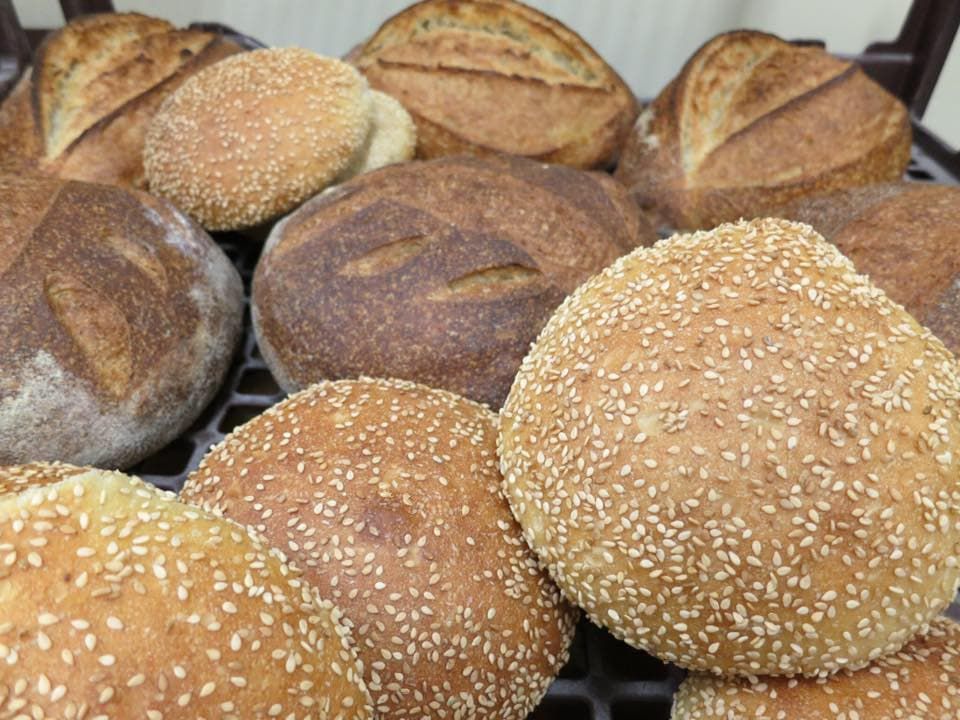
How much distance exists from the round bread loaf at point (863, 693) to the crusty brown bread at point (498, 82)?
1572mm

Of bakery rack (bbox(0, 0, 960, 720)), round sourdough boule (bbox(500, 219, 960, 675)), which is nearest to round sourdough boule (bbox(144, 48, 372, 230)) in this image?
bakery rack (bbox(0, 0, 960, 720))

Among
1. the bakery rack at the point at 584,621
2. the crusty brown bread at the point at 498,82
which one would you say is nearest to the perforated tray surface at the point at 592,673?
the bakery rack at the point at 584,621

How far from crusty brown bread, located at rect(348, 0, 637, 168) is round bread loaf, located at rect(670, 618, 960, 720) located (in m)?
1.57

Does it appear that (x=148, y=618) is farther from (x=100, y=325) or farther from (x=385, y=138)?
(x=385, y=138)

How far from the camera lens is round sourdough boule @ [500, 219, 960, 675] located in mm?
947

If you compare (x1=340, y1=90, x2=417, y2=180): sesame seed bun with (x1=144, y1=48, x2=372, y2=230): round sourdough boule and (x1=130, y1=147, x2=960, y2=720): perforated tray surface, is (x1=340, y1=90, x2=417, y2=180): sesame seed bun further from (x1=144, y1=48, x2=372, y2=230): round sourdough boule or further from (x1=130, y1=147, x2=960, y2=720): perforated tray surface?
(x1=130, y1=147, x2=960, y2=720): perforated tray surface

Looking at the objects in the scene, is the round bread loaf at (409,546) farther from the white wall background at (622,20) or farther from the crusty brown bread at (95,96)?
the white wall background at (622,20)

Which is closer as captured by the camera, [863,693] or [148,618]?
[148,618]

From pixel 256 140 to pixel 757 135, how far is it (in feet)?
4.41

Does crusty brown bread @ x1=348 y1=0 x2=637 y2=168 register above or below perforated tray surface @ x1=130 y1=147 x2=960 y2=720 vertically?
above

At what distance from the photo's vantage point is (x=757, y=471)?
0.95 m

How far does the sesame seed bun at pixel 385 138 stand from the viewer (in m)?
2.01

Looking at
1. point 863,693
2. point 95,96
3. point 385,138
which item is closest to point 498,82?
point 385,138

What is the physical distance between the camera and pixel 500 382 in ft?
4.97
